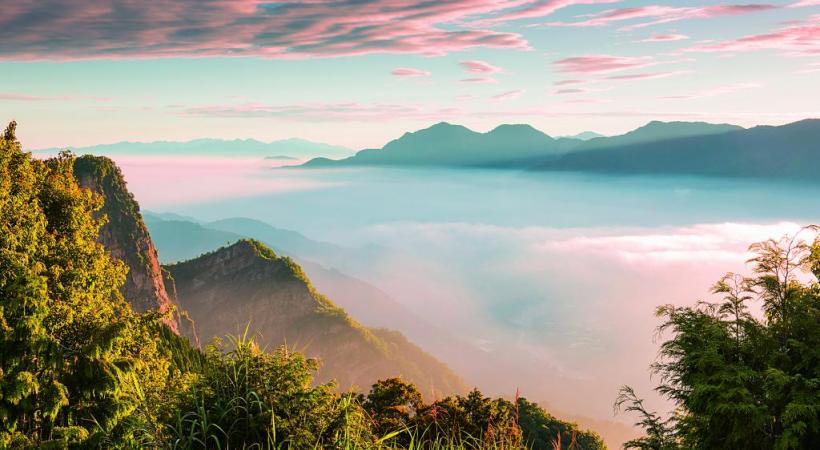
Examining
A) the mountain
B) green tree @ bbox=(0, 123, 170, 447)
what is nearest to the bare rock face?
the mountain

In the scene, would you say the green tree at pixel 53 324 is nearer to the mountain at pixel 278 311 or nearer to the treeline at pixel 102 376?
the treeline at pixel 102 376

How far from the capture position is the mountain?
115m

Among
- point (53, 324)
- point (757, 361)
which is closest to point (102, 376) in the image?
point (53, 324)

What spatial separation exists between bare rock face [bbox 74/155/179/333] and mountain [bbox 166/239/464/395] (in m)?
30.6

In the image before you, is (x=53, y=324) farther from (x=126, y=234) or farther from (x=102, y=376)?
(x=126, y=234)

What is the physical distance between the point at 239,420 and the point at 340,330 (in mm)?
114321

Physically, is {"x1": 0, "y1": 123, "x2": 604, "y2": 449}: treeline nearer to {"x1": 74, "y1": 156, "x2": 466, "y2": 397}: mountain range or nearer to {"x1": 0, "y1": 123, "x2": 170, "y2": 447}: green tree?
{"x1": 0, "y1": 123, "x2": 170, "y2": 447}: green tree

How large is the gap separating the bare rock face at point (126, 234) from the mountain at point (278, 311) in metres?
30.6

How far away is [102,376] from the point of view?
37.9 ft

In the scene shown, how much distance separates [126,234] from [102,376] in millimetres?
85351

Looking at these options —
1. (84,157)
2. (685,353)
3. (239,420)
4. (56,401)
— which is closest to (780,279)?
(685,353)

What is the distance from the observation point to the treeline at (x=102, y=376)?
5.72 metres

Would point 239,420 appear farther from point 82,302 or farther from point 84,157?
point 84,157

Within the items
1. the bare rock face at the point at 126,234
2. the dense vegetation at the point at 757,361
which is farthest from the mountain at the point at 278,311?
the dense vegetation at the point at 757,361
